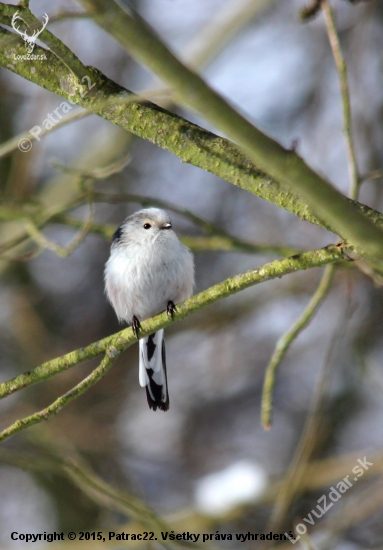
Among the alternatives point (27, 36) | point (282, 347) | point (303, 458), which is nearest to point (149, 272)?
point (282, 347)

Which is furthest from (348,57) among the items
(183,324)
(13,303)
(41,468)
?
(41,468)

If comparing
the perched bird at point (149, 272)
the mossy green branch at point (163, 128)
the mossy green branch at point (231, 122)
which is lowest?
the mossy green branch at point (231, 122)

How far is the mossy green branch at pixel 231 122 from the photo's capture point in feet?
4.72

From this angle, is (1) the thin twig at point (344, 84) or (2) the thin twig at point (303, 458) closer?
(1) the thin twig at point (344, 84)

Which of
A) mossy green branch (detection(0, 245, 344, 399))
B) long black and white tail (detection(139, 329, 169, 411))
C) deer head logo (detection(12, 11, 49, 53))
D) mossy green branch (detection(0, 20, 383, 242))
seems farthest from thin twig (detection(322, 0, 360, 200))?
long black and white tail (detection(139, 329, 169, 411))

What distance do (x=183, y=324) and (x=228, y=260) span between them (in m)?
1.20

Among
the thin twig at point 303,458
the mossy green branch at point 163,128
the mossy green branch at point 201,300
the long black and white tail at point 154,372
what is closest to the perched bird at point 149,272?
the long black and white tail at point 154,372

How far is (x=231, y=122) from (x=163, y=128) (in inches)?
30.3

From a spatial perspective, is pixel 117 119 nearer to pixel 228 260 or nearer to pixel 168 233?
pixel 168 233

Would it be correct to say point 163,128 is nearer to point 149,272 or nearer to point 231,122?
point 231,122

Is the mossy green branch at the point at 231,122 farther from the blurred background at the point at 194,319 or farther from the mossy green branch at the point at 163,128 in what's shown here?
the blurred background at the point at 194,319

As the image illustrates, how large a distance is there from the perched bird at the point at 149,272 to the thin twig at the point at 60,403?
143cm

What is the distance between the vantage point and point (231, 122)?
1535 mm

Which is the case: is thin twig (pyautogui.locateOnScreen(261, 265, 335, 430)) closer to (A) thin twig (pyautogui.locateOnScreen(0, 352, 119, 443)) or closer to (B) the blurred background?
(A) thin twig (pyautogui.locateOnScreen(0, 352, 119, 443))
